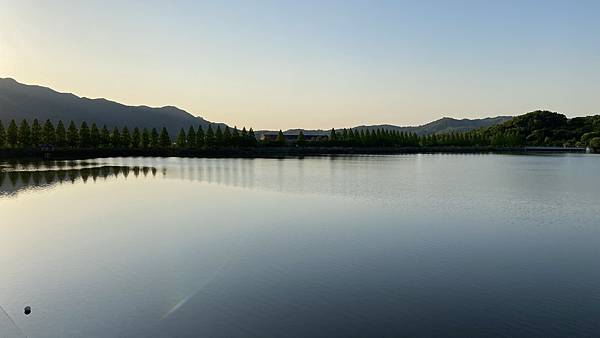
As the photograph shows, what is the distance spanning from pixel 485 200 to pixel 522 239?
17.3 metres

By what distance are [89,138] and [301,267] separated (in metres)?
130

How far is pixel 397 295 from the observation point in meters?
16.4

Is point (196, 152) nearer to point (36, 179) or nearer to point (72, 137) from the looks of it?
point (72, 137)

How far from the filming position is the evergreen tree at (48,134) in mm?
123106

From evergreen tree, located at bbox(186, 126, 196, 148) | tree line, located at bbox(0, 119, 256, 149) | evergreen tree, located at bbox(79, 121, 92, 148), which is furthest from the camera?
evergreen tree, located at bbox(186, 126, 196, 148)

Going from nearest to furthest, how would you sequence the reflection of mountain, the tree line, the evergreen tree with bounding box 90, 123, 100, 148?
the reflection of mountain → the tree line → the evergreen tree with bounding box 90, 123, 100, 148

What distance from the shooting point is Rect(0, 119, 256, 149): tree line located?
118m

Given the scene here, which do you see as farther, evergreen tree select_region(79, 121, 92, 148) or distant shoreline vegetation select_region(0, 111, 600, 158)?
evergreen tree select_region(79, 121, 92, 148)

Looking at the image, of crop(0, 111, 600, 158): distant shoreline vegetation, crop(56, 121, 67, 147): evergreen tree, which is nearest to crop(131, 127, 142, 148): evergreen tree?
crop(0, 111, 600, 158): distant shoreline vegetation

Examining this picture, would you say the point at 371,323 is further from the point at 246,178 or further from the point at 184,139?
the point at 184,139

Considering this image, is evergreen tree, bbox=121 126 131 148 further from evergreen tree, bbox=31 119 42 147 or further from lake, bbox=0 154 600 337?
lake, bbox=0 154 600 337

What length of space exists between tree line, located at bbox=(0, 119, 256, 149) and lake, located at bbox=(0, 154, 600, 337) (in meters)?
90.6

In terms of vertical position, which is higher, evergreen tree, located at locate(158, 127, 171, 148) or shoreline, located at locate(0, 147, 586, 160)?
evergreen tree, located at locate(158, 127, 171, 148)

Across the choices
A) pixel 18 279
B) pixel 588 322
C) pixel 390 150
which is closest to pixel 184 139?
pixel 390 150
